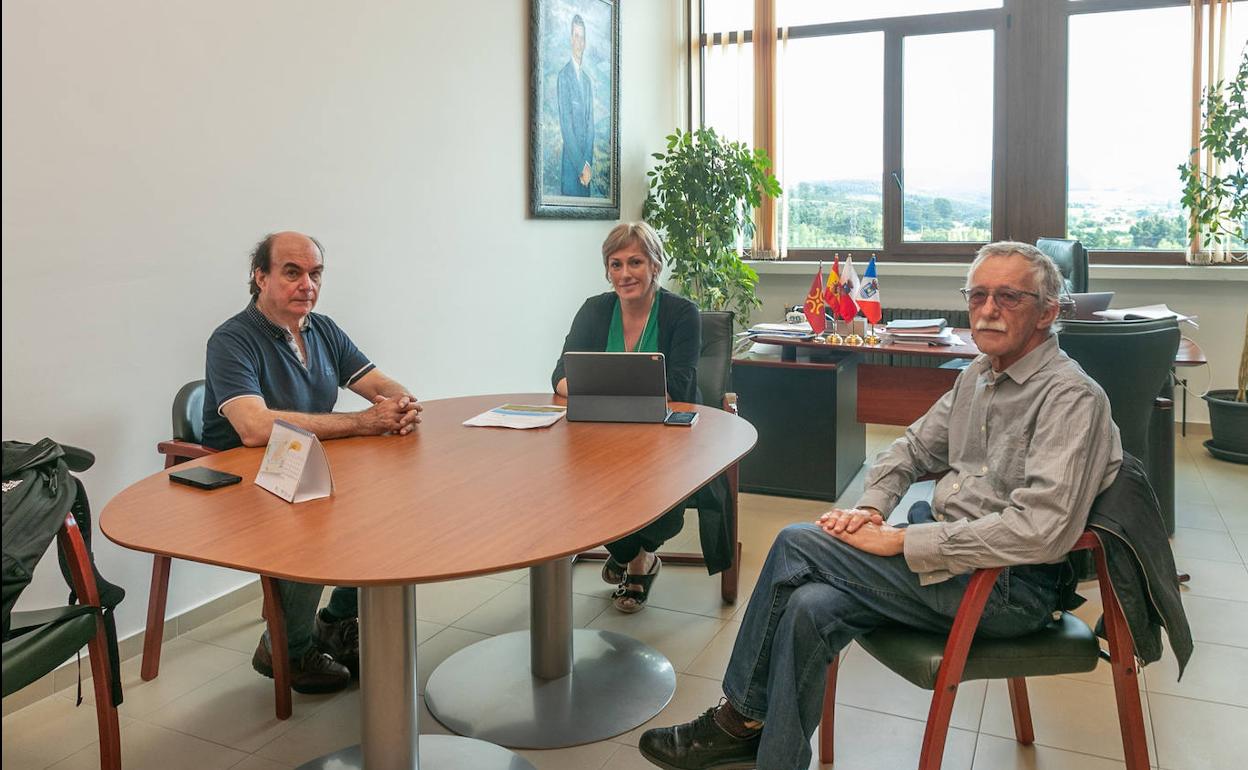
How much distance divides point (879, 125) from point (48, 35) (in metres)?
4.90

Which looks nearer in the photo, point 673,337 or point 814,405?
point 673,337

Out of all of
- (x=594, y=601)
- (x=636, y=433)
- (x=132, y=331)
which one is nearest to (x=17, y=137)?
(x=132, y=331)

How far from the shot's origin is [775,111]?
252 inches

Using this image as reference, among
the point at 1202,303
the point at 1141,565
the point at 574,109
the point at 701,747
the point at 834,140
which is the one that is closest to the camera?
the point at 1141,565

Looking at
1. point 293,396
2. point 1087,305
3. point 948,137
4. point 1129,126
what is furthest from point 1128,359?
point 948,137

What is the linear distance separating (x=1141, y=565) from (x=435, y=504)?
1.27 metres

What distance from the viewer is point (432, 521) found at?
1.80 meters

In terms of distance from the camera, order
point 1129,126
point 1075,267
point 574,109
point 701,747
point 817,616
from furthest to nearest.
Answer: point 1129,126
point 574,109
point 1075,267
point 701,747
point 817,616

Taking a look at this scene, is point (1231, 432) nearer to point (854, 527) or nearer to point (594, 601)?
point (594, 601)

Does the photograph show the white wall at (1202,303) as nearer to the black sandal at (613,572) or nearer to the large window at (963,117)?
the large window at (963,117)

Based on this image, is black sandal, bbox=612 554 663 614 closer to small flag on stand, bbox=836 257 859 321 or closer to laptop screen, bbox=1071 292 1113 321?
small flag on stand, bbox=836 257 859 321

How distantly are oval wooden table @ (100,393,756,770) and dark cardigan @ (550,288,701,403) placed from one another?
477 mm

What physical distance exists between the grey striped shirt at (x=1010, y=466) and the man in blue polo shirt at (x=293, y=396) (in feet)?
4.28

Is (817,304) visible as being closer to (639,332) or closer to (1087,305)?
(1087,305)
